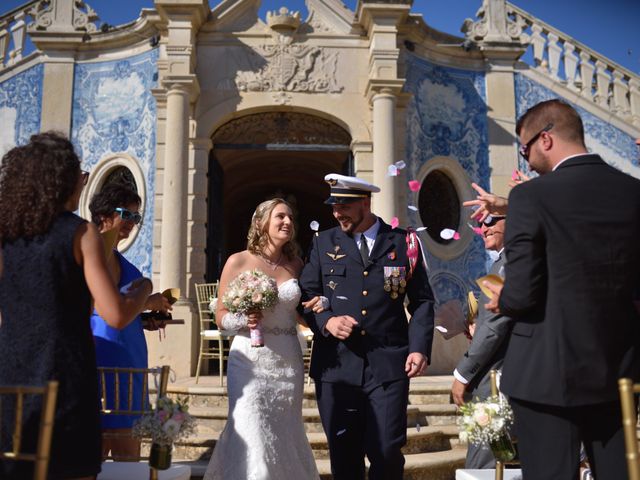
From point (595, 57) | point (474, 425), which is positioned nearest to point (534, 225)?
point (474, 425)

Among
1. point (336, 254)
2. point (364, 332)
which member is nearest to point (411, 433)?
point (364, 332)

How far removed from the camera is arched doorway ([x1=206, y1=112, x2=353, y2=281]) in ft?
34.3

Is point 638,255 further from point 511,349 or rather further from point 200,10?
point 200,10

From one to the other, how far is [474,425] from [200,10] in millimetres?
8626

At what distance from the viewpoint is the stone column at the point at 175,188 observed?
9430 mm

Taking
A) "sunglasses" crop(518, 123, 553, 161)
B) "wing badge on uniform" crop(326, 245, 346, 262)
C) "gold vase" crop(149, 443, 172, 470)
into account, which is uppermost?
"sunglasses" crop(518, 123, 553, 161)

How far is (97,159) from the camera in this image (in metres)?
10.6

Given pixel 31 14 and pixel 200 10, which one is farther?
pixel 31 14

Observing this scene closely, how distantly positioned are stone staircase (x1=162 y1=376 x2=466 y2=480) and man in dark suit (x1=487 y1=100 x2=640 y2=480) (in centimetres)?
315

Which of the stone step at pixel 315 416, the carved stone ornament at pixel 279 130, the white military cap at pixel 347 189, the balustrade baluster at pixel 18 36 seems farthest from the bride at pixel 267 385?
the balustrade baluster at pixel 18 36

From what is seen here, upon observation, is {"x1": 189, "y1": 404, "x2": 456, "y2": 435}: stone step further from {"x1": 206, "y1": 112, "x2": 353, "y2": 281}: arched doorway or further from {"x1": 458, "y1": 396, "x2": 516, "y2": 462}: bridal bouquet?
{"x1": 458, "y1": 396, "x2": 516, "y2": 462}: bridal bouquet

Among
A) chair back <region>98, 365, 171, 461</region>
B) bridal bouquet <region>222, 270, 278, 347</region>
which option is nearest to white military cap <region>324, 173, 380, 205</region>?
bridal bouquet <region>222, 270, 278, 347</region>

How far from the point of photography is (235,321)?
13.9ft

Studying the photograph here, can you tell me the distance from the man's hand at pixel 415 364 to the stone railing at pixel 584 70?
→ 908cm
